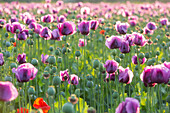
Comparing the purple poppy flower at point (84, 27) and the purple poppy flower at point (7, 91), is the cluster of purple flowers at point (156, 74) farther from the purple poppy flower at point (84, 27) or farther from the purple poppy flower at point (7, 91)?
the purple poppy flower at point (84, 27)

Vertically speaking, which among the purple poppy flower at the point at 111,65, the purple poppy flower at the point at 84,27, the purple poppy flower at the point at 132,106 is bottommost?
the purple poppy flower at the point at 111,65

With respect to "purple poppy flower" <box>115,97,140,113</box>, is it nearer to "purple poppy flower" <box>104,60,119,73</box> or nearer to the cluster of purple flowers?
the cluster of purple flowers

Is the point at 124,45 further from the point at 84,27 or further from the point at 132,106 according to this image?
the point at 132,106

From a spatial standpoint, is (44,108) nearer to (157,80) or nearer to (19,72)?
(19,72)

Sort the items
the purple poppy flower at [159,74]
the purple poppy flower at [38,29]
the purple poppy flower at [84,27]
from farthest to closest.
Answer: the purple poppy flower at [38,29] → the purple poppy flower at [84,27] → the purple poppy flower at [159,74]

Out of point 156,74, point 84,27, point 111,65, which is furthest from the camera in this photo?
point 84,27

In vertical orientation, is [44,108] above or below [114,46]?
below

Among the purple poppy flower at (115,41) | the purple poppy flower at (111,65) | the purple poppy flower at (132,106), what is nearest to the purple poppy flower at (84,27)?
the purple poppy flower at (115,41)

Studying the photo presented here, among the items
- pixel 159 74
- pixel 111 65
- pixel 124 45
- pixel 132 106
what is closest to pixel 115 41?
pixel 124 45

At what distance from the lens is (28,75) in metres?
1.32

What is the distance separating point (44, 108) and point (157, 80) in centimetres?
65

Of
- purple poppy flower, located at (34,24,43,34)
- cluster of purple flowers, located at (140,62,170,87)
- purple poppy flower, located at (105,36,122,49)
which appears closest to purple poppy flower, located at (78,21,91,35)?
purple poppy flower, located at (105,36,122,49)

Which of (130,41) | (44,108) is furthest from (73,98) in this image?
(130,41)

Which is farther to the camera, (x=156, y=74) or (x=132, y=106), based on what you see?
(x=156, y=74)
